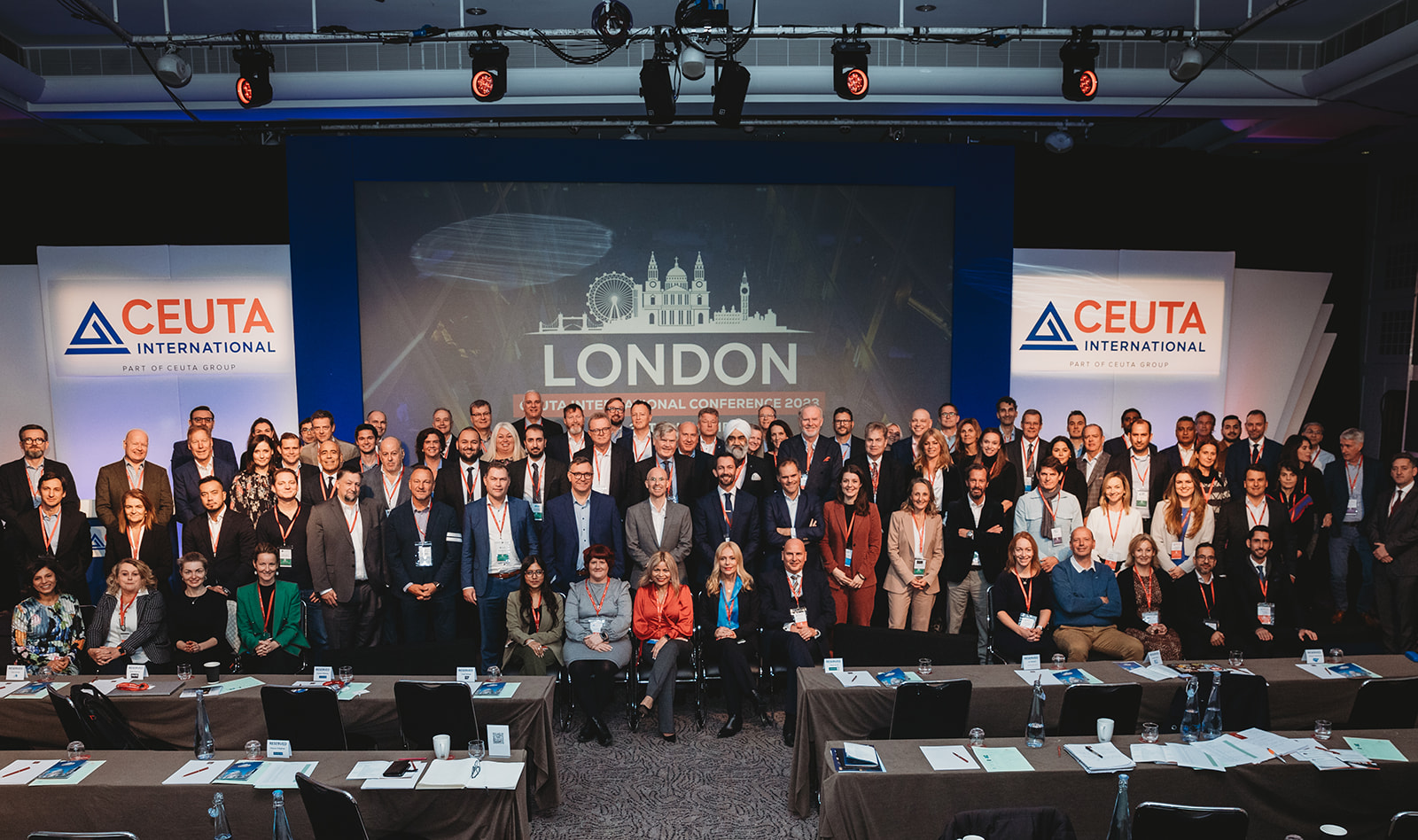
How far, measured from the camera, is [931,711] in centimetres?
388

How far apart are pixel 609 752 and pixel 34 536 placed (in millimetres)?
4055

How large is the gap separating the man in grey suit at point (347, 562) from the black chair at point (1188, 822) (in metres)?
4.35

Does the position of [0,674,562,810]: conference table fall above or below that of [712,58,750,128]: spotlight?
below

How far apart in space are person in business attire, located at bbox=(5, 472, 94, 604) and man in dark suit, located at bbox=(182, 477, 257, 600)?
975 millimetres

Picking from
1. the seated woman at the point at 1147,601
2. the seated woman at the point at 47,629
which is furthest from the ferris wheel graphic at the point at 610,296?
the seated woman at the point at 1147,601

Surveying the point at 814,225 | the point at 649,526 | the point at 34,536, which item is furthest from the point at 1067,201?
the point at 34,536

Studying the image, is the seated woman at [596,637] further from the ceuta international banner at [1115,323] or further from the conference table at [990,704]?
the ceuta international banner at [1115,323]

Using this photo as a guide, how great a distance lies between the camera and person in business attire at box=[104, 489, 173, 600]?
550cm

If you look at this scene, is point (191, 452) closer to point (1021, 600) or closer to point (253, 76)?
point (253, 76)

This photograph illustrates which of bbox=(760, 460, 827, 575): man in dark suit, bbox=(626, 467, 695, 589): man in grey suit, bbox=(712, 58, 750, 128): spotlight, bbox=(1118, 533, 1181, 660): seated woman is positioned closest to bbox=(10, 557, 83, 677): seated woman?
bbox=(626, 467, 695, 589): man in grey suit

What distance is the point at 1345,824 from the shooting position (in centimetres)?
337

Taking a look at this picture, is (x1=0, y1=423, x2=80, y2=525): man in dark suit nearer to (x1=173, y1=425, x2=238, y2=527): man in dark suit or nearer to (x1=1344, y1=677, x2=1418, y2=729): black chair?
(x1=173, y1=425, x2=238, y2=527): man in dark suit

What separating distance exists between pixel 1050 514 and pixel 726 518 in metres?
2.16

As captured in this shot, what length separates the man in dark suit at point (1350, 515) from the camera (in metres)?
6.36
